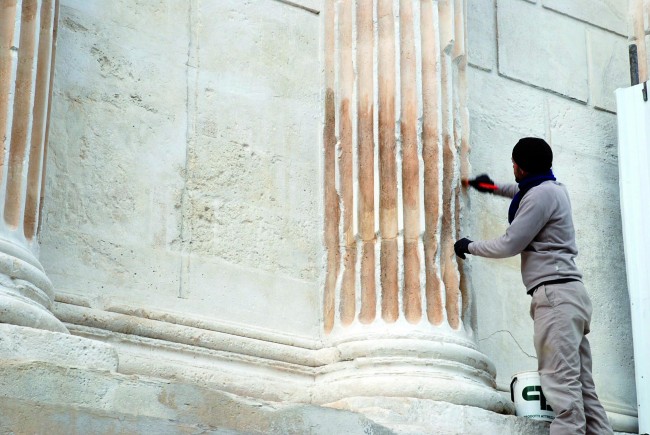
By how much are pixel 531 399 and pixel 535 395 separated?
0.11 feet

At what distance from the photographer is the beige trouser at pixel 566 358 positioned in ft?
23.5

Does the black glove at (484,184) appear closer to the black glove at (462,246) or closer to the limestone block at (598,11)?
the black glove at (462,246)

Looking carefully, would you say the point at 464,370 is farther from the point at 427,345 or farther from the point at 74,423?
the point at 74,423

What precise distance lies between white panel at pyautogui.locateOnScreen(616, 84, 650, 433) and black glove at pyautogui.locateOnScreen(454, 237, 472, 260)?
1.58 metres

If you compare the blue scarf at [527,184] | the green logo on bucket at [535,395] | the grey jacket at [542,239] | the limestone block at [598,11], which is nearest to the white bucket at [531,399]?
the green logo on bucket at [535,395]

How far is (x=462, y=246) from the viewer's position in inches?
313

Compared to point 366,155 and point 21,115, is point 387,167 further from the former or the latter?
point 21,115

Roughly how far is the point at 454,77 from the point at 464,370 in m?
1.88

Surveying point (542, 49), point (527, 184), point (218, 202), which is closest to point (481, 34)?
point (542, 49)

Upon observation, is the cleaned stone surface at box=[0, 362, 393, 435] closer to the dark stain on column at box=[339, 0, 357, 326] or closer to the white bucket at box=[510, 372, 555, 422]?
the white bucket at box=[510, 372, 555, 422]

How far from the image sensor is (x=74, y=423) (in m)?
5.57

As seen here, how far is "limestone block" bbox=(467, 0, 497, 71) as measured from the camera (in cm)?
946

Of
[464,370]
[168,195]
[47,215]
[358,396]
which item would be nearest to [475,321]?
[464,370]

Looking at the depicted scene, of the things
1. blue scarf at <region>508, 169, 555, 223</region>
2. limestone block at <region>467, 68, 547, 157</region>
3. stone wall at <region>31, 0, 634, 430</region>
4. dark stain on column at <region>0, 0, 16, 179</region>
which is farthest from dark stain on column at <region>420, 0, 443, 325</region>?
dark stain on column at <region>0, 0, 16, 179</region>
